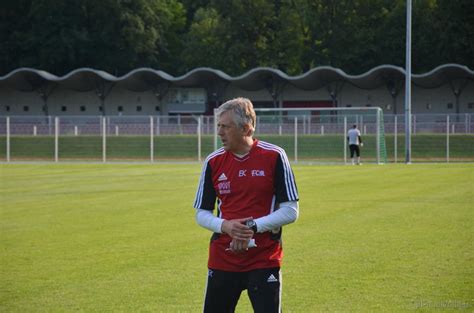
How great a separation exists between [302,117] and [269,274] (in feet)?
134

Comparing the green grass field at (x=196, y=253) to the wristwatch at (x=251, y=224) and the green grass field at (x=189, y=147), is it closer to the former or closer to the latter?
the wristwatch at (x=251, y=224)

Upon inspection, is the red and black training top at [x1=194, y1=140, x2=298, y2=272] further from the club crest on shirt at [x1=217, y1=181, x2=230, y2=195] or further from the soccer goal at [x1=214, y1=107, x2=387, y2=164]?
the soccer goal at [x1=214, y1=107, x2=387, y2=164]

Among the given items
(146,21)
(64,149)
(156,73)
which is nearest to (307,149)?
(64,149)

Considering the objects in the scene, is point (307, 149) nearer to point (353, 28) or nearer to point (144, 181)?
point (144, 181)

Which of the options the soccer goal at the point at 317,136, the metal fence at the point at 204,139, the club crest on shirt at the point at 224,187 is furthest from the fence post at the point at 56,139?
the club crest on shirt at the point at 224,187

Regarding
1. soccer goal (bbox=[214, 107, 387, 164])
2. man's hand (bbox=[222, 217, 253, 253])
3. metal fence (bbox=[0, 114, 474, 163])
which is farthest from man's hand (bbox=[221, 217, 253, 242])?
soccer goal (bbox=[214, 107, 387, 164])

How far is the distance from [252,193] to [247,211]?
0.42 ft

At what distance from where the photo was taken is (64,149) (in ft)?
161

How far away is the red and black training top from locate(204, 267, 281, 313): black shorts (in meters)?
0.05

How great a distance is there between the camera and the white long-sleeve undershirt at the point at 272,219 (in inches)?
220

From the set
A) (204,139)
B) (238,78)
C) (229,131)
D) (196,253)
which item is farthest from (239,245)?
(238,78)

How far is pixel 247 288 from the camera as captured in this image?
18.5ft

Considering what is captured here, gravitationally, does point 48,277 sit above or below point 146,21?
below

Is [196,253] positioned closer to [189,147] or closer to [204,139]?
[204,139]
